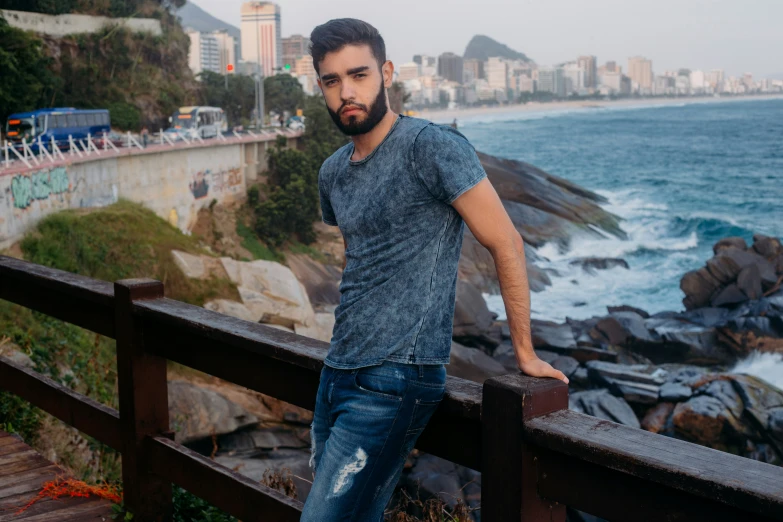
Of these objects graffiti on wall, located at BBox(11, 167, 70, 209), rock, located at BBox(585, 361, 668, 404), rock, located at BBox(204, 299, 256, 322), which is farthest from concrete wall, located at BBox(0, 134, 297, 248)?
rock, located at BBox(585, 361, 668, 404)

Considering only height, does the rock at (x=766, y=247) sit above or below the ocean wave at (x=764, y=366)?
above

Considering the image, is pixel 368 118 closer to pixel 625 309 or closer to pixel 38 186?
pixel 38 186

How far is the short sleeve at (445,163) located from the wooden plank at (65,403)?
1.94 meters

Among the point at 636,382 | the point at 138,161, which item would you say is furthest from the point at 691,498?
the point at 138,161

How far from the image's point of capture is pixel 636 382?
64.5ft

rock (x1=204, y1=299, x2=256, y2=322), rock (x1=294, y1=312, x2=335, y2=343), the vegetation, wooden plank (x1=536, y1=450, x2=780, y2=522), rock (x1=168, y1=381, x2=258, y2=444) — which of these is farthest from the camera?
the vegetation

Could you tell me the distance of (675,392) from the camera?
18.5m

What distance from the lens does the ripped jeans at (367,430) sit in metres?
2.42

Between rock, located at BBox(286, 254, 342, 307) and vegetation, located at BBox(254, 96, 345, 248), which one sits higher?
vegetation, located at BBox(254, 96, 345, 248)

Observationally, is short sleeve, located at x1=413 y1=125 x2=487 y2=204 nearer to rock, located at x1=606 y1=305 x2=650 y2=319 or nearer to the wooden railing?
the wooden railing

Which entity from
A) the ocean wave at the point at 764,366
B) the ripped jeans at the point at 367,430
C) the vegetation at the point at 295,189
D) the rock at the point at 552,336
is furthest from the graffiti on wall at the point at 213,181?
the ripped jeans at the point at 367,430

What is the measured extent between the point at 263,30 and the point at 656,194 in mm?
92507

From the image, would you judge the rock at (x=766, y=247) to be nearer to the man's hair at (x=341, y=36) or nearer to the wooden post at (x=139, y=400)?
the wooden post at (x=139, y=400)

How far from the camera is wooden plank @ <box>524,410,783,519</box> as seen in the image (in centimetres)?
172
